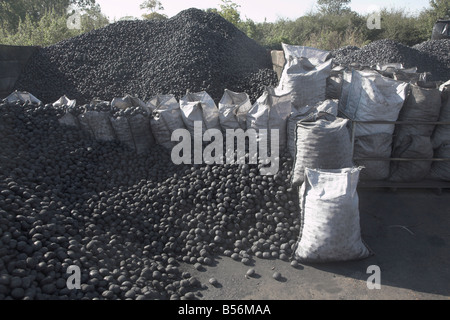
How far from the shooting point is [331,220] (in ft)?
9.39

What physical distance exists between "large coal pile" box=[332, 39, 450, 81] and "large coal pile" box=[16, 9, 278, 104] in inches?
112

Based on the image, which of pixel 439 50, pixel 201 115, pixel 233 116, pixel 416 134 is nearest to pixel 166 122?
pixel 201 115

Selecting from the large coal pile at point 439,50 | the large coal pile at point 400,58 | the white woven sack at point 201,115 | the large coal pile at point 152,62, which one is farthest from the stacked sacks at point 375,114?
the large coal pile at point 439,50

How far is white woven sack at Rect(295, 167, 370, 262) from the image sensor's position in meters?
2.86

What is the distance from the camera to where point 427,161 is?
4020 mm

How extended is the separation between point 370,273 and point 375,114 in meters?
1.87

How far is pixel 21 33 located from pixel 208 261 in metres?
10.9

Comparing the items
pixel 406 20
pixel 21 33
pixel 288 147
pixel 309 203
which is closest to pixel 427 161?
pixel 288 147

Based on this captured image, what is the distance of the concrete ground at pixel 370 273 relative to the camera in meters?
2.69

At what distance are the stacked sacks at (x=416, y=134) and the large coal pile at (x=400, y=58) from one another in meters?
5.28

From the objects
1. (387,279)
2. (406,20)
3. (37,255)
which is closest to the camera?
(37,255)

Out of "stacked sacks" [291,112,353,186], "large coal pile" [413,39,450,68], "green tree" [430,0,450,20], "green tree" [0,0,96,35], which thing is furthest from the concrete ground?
"green tree" [430,0,450,20]

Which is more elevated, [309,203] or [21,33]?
[21,33]
